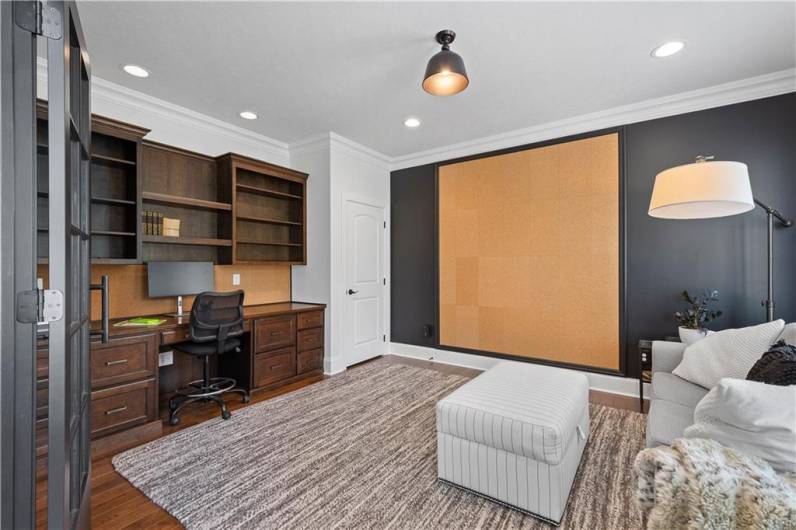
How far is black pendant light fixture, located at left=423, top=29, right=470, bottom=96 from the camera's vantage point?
2223 mm

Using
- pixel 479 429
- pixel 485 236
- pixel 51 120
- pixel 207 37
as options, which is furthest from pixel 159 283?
pixel 485 236

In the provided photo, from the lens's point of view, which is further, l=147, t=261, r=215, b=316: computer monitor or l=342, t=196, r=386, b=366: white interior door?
l=342, t=196, r=386, b=366: white interior door

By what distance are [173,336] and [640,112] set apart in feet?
14.9

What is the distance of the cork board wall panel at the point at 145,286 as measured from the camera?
2.99 m

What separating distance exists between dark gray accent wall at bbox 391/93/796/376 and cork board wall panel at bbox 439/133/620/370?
18cm

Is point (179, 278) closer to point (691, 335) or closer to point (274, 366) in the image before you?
point (274, 366)

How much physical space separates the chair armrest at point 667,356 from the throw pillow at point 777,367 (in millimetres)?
781

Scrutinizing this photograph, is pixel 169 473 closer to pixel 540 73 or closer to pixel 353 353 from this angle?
pixel 353 353

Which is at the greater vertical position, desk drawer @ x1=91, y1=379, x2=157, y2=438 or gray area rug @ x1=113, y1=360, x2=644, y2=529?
desk drawer @ x1=91, y1=379, x2=157, y2=438

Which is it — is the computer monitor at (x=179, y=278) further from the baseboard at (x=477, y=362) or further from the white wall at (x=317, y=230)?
the baseboard at (x=477, y=362)

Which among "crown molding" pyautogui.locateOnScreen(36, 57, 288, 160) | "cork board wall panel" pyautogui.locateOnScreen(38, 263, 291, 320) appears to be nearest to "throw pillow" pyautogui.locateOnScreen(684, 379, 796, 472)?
"cork board wall panel" pyautogui.locateOnScreen(38, 263, 291, 320)

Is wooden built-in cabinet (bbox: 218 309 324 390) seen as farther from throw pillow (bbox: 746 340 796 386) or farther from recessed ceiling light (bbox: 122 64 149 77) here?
throw pillow (bbox: 746 340 796 386)

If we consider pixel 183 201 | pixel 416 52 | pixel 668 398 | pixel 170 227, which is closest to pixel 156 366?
pixel 170 227

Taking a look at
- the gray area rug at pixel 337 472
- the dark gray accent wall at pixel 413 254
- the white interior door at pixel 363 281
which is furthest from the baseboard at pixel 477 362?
the gray area rug at pixel 337 472
